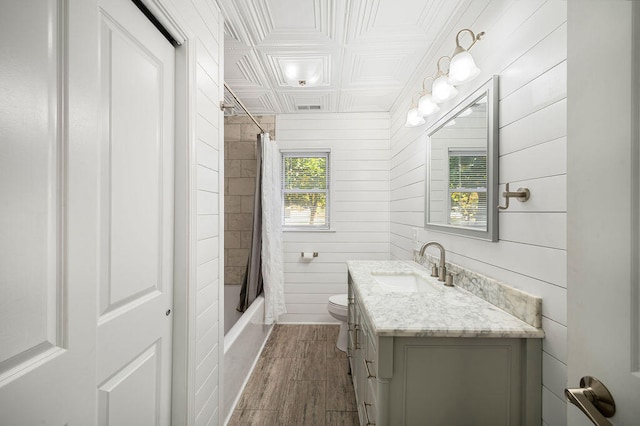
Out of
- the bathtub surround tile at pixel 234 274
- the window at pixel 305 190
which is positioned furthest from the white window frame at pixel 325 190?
the bathtub surround tile at pixel 234 274

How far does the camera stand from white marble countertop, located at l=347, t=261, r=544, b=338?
36.6 inches

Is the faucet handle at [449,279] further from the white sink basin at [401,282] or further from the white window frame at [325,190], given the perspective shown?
the white window frame at [325,190]

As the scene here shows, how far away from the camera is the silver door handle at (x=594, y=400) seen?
44 centimetres

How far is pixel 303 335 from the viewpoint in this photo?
2.76 meters

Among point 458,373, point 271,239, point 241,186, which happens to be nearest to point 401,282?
point 458,373

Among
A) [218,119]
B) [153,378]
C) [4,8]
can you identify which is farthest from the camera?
[218,119]

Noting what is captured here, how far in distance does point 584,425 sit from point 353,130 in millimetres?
2853

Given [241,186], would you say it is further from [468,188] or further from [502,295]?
[502,295]

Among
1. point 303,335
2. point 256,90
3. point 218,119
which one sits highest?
point 256,90

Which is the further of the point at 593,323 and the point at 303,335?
the point at 303,335

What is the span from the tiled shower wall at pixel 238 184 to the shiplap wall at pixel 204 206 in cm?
154

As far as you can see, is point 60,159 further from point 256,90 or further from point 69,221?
point 256,90

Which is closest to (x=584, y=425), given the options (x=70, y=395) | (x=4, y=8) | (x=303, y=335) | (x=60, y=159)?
(x=70, y=395)

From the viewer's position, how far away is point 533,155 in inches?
39.9
